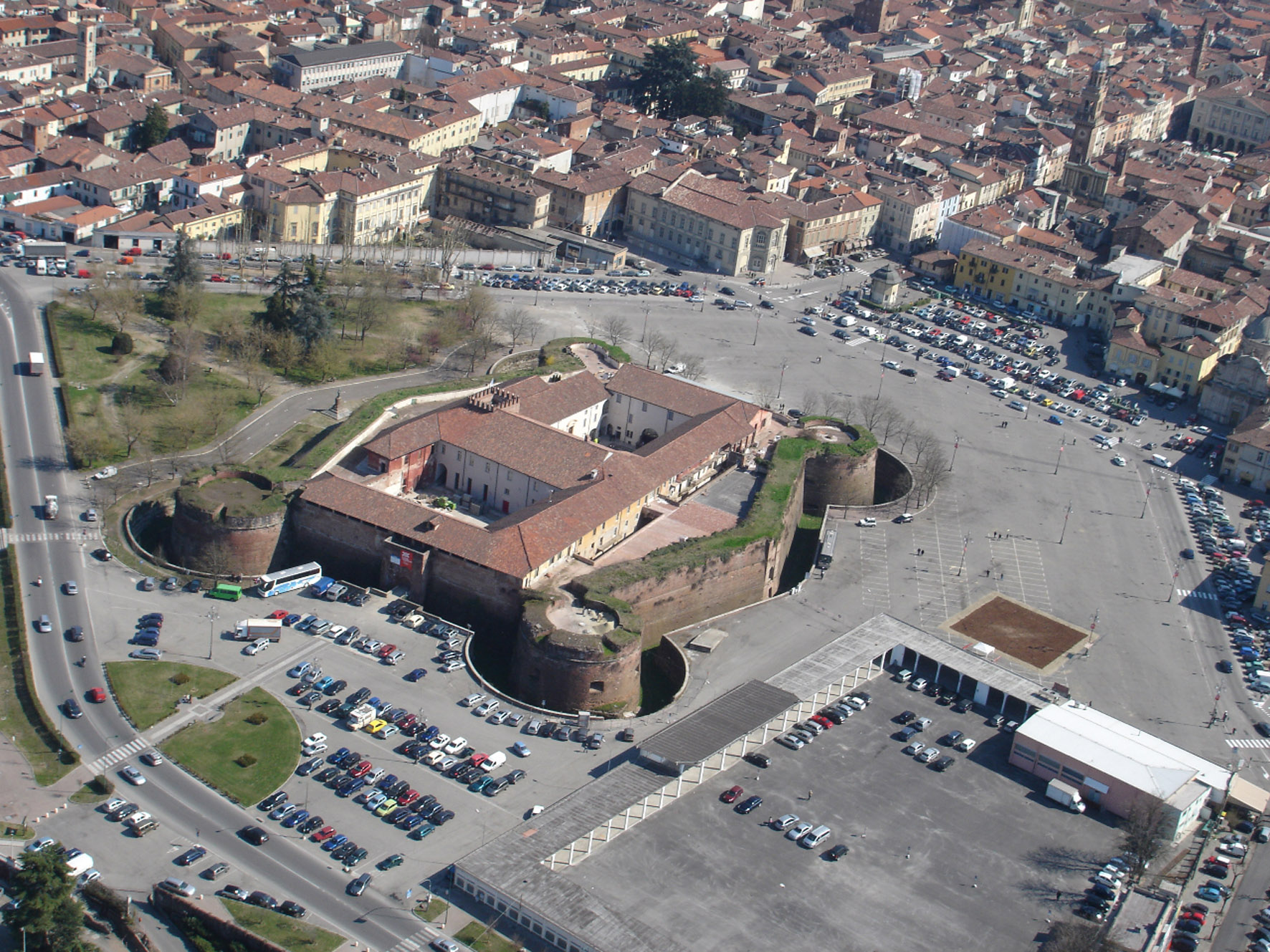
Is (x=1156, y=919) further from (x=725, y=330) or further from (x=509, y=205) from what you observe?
(x=509, y=205)

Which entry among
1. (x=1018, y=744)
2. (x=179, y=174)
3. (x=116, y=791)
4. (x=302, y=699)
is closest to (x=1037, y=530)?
(x=1018, y=744)

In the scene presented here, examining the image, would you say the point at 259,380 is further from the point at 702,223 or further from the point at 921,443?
the point at 702,223

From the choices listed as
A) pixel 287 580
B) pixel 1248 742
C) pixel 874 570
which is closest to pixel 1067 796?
pixel 1248 742

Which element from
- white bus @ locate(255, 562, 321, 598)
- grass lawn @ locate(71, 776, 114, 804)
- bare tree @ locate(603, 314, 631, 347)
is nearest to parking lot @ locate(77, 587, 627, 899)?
white bus @ locate(255, 562, 321, 598)

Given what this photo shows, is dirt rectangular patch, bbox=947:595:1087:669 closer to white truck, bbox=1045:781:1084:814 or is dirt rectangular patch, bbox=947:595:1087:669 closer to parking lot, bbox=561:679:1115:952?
parking lot, bbox=561:679:1115:952

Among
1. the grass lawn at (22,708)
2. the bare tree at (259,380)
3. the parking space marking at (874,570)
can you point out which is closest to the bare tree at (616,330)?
the bare tree at (259,380)

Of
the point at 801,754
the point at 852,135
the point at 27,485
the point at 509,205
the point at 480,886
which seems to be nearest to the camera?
the point at 480,886
